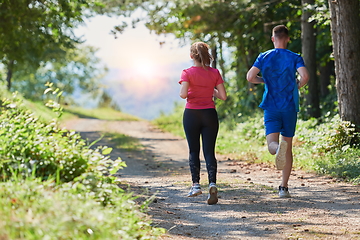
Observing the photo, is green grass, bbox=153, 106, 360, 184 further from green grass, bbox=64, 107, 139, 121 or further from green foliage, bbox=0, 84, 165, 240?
green grass, bbox=64, 107, 139, 121

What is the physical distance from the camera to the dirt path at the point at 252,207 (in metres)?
4.48

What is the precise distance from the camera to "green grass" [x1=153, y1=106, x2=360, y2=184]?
8.07 m

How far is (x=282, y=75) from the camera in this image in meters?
5.86

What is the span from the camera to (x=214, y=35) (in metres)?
19.3

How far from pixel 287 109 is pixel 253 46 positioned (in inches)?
548

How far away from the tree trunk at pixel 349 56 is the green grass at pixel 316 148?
0.38 m

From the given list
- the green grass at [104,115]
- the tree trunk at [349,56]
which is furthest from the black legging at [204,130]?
the green grass at [104,115]

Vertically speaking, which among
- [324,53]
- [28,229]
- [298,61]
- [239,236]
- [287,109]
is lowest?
[239,236]

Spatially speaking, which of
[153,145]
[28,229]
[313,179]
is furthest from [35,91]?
[28,229]

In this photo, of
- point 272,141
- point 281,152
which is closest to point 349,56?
point 272,141

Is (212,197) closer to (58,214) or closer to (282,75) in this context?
(282,75)

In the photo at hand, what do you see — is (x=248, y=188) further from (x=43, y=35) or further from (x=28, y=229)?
(x=43, y=35)

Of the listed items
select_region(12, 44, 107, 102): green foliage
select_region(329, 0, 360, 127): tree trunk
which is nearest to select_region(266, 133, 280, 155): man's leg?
select_region(329, 0, 360, 127): tree trunk

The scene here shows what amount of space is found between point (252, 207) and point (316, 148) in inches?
189
